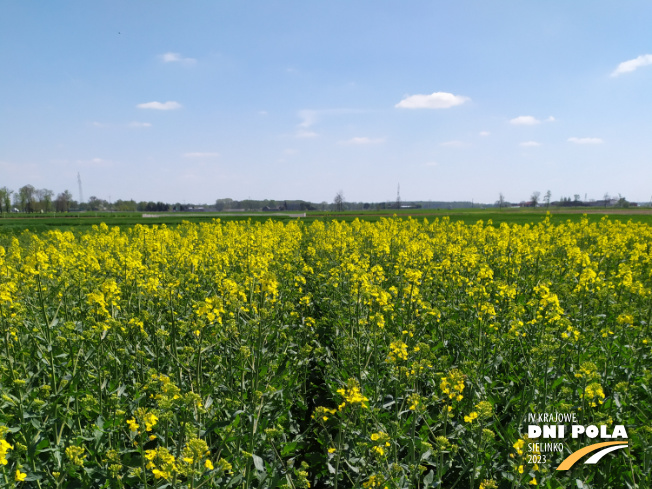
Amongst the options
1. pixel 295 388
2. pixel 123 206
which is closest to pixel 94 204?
pixel 123 206

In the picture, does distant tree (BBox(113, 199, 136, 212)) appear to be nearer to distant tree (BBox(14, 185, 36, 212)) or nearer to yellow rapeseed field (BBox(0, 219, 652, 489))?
distant tree (BBox(14, 185, 36, 212))

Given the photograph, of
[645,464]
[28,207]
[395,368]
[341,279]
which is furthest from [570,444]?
[28,207]

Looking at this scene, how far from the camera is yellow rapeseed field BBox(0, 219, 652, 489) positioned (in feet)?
9.86

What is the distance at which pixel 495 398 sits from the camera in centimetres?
431

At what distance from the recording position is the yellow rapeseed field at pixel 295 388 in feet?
9.86

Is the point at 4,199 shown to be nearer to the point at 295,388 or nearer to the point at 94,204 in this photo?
the point at 94,204

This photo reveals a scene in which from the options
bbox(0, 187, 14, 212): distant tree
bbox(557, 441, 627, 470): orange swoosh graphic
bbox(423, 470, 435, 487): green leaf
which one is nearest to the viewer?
bbox(423, 470, 435, 487): green leaf

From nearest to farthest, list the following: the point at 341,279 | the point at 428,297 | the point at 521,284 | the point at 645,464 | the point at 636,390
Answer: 1. the point at 645,464
2. the point at 636,390
3. the point at 428,297
4. the point at 341,279
5. the point at 521,284

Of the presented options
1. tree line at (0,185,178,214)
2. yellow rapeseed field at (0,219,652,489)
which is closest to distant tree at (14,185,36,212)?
tree line at (0,185,178,214)

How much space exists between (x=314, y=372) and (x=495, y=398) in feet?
8.71

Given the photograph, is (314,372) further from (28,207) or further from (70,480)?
(28,207)

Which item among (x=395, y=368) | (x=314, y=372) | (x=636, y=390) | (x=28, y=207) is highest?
(x=28, y=207)

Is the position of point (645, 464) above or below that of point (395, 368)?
below

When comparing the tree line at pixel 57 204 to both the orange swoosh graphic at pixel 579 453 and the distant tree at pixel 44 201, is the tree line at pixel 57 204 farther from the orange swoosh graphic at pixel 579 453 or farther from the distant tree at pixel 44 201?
the orange swoosh graphic at pixel 579 453
